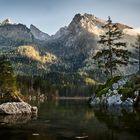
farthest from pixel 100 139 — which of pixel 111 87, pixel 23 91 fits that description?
pixel 23 91

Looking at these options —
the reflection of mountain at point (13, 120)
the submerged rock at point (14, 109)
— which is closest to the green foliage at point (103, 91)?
the submerged rock at point (14, 109)

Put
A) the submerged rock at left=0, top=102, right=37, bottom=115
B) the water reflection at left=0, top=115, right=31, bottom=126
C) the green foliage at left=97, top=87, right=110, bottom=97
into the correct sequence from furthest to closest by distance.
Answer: the green foliage at left=97, top=87, right=110, bottom=97 < the submerged rock at left=0, top=102, right=37, bottom=115 < the water reflection at left=0, top=115, right=31, bottom=126

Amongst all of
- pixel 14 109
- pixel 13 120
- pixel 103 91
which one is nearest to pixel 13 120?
pixel 13 120

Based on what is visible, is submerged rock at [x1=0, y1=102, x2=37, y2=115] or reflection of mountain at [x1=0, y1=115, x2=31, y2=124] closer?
reflection of mountain at [x1=0, y1=115, x2=31, y2=124]

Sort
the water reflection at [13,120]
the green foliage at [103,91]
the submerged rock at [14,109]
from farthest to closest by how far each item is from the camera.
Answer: the green foliage at [103,91], the submerged rock at [14,109], the water reflection at [13,120]

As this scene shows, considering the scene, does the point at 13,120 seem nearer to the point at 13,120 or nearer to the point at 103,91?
the point at 13,120

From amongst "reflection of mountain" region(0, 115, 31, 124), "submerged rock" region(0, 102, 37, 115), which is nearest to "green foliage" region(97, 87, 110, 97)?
"submerged rock" region(0, 102, 37, 115)

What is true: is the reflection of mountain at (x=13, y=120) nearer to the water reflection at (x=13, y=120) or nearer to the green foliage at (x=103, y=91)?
the water reflection at (x=13, y=120)

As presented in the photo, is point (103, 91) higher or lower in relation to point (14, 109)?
higher

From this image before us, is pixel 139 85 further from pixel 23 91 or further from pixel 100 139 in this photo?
pixel 23 91

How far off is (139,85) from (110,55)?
15306 mm

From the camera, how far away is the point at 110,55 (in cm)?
8462

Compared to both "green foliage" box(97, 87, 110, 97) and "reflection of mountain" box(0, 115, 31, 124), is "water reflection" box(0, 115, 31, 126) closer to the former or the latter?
"reflection of mountain" box(0, 115, 31, 124)

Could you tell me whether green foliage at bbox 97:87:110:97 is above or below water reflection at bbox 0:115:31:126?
above
